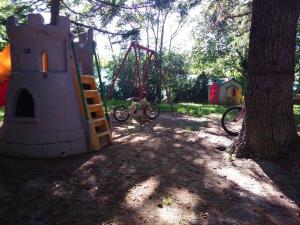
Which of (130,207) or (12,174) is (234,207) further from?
(12,174)

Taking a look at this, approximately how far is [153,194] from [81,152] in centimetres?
230

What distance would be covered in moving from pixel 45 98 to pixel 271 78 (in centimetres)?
355

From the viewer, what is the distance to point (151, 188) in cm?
423

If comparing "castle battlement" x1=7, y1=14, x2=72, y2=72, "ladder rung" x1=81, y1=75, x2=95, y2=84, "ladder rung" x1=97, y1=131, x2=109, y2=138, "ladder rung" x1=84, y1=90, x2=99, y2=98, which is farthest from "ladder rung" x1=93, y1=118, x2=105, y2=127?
"castle battlement" x1=7, y1=14, x2=72, y2=72

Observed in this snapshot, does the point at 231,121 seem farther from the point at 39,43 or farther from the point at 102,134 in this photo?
the point at 39,43

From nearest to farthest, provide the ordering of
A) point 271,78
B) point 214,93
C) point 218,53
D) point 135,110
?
point 271,78 → point 135,110 → point 214,93 → point 218,53

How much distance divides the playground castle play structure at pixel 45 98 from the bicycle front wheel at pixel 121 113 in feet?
12.3

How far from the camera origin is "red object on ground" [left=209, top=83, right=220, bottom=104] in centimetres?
1909

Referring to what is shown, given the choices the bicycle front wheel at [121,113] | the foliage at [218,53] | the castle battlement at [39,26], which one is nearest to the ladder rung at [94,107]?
the castle battlement at [39,26]

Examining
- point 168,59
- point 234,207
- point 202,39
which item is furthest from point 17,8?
point 202,39

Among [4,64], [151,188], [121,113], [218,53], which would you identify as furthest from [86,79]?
[218,53]

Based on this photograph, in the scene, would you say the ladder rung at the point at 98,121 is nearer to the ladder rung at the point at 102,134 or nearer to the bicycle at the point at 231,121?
the ladder rung at the point at 102,134

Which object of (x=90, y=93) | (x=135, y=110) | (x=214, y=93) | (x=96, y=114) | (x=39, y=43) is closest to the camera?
(x=39, y=43)

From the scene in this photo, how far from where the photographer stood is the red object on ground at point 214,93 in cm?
1909
